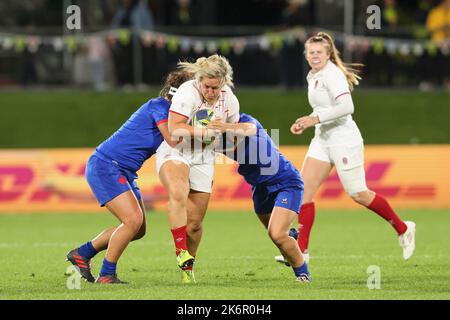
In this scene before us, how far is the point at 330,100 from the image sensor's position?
40.3 ft

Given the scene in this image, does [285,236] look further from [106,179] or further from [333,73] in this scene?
[333,73]

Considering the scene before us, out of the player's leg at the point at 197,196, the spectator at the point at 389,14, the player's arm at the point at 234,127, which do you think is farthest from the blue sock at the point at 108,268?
the spectator at the point at 389,14

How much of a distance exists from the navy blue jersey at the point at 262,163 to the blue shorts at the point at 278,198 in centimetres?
6

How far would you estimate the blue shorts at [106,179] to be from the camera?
1062cm

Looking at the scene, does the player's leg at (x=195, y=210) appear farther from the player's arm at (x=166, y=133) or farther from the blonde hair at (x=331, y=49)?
the blonde hair at (x=331, y=49)

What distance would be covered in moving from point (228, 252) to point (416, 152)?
7.25 m

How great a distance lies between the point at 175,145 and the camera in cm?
1064

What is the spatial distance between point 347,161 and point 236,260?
1726mm

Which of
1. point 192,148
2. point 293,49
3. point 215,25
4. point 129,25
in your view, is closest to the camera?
point 192,148

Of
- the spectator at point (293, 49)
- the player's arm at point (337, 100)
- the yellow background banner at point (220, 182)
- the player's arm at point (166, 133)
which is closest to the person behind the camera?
the player's arm at point (166, 133)

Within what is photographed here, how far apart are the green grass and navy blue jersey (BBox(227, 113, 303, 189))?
0.93 m

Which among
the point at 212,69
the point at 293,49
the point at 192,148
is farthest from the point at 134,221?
the point at 293,49

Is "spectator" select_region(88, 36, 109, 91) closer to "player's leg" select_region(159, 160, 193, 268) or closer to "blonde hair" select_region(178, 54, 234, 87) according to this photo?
"player's leg" select_region(159, 160, 193, 268)
